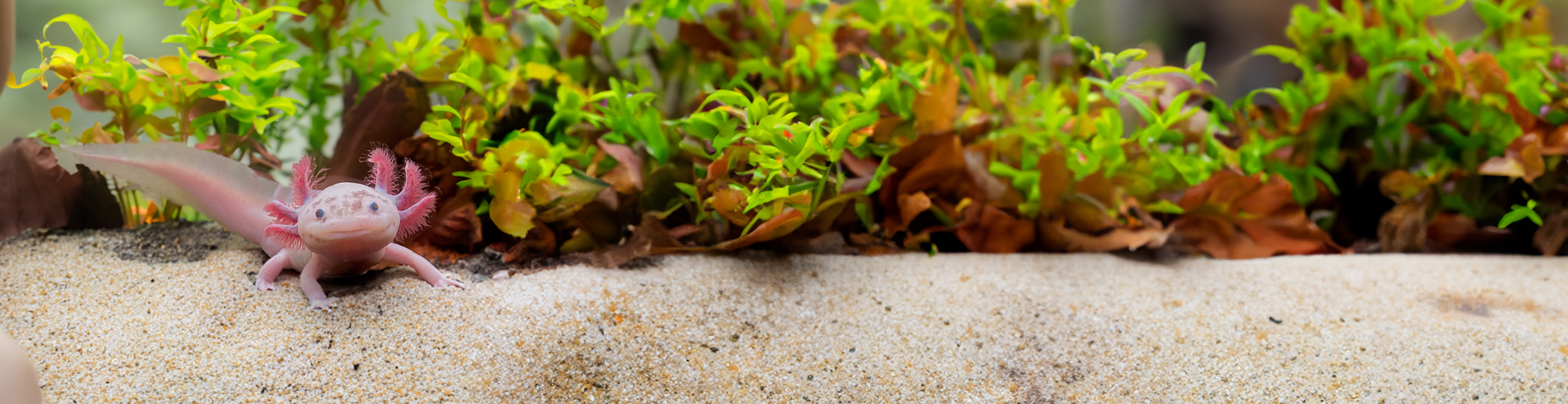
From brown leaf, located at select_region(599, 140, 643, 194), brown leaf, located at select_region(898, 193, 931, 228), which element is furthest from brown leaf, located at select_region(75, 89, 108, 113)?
brown leaf, located at select_region(898, 193, 931, 228)

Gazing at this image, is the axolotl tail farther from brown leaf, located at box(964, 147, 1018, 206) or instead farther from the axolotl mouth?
brown leaf, located at box(964, 147, 1018, 206)

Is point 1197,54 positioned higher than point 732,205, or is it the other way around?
point 1197,54

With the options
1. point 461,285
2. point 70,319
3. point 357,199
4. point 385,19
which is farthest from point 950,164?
point 70,319

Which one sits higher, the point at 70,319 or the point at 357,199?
the point at 357,199

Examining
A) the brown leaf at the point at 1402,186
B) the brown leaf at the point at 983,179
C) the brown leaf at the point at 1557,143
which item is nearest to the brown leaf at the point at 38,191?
the brown leaf at the point at 983,179

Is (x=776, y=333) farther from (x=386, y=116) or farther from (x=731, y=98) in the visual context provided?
(x=386, y=116)

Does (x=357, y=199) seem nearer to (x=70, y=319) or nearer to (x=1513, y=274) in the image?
(x=70, y=319)

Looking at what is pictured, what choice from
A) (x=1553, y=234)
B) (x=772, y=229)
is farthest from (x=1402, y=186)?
(x=772, y=229)
